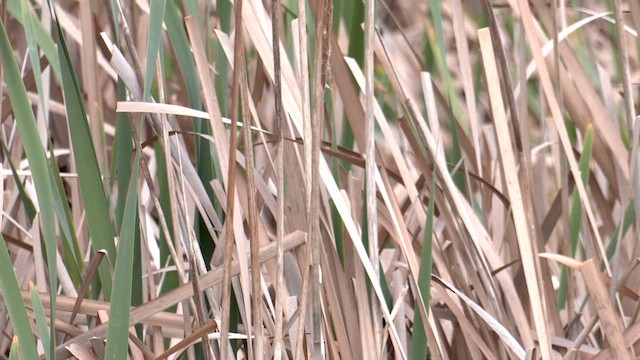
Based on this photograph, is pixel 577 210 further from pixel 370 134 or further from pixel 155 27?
pixel 155 27

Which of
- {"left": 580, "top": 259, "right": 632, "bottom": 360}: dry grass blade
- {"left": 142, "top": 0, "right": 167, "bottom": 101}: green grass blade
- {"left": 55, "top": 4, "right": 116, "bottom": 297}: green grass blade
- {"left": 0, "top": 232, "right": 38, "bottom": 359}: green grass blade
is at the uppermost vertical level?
{"left": 142, "top": 0, "right": 167, "bottom": 101}: green grass blade

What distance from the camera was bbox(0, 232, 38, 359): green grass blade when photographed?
1.75 ft

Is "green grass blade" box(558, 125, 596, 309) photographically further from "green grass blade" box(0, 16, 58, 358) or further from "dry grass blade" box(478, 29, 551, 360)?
"green grass blade" box(0, 16, 58, 358)

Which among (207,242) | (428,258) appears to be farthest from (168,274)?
(428,258)

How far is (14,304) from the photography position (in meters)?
0.54

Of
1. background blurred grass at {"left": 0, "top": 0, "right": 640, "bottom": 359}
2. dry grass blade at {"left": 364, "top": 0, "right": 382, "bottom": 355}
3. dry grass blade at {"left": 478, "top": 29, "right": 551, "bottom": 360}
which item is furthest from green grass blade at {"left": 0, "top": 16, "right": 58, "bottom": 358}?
dry grass blade at {"left": 478, "top": 29, "right": 551, "bottom": 360}

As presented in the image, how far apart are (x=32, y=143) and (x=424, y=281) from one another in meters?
0.26

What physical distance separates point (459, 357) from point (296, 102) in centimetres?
29

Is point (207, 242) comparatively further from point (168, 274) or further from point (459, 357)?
point (459, 357)

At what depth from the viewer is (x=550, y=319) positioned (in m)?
0.75

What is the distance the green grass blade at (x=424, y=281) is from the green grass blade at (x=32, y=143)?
0.23 m

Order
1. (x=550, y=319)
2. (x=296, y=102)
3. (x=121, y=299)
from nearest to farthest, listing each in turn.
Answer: (x=121, y=299), (x=296, y=102), (x=550, y=319)

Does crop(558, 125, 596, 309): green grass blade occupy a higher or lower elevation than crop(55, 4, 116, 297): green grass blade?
lower

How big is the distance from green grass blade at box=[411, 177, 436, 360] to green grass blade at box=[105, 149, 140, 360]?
0.18m
